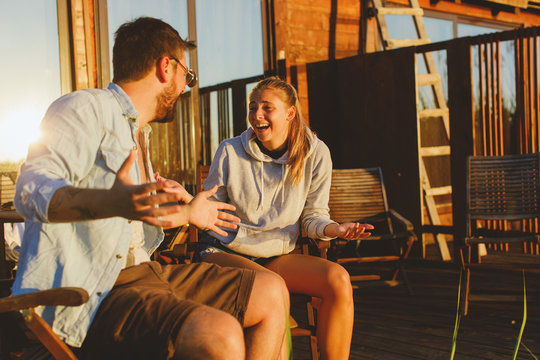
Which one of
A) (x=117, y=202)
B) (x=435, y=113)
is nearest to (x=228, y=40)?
(x=435, y=113)

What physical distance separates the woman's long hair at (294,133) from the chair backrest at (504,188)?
7.81 ft

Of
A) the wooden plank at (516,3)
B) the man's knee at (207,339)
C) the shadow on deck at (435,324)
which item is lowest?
the shadow on deck at (435,324)

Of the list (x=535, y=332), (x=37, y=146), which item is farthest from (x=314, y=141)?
(x=535, y=332)

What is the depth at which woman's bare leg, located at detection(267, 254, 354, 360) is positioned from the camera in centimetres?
237

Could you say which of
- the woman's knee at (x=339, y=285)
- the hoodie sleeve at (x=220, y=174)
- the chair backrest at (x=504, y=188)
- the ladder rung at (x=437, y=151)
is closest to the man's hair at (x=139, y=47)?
the hoodie sleeve at (x=220, y=174)

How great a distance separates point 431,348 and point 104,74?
11.2ft

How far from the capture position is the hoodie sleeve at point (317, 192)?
111 inches

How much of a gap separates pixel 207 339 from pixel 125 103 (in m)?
0.82

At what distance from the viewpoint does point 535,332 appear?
3.58 metres

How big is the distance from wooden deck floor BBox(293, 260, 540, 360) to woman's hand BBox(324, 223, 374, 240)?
0.94 m

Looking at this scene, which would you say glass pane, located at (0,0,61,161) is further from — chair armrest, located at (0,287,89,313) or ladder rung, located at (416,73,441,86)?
ladder rung, located at (416,73,441,86)

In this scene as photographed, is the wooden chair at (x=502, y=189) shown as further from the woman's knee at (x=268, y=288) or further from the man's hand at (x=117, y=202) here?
the man's hand at (x=117, y=202)

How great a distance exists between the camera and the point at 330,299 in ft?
7.95

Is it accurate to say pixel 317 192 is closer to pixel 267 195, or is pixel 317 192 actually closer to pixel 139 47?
pixel 267 195
